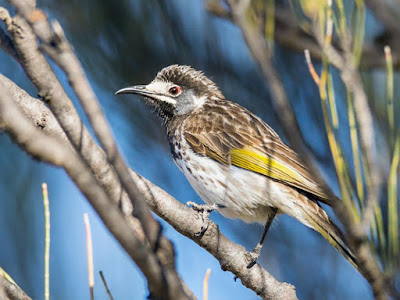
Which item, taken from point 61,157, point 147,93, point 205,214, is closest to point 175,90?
point 147,93

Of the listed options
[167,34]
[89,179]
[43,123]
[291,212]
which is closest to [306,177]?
[291,212]

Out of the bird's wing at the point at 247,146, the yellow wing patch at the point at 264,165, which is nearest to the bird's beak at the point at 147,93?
the bird's wing at the point at 247,146

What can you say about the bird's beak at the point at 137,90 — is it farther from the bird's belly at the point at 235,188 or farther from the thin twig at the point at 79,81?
the thin twig at the point at 79,81

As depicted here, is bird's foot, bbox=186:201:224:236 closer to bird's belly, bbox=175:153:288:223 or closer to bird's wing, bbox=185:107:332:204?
bird's belly, bbox=175:153:288:223

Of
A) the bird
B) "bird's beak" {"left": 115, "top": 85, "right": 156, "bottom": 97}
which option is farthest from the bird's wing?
"bird's beak" {"left": 115, "top": 85, "right": 156, "bottom": 97}

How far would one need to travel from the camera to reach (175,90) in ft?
14.4

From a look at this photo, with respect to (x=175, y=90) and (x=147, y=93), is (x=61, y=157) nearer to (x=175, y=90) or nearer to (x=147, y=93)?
(x=147, y=93)

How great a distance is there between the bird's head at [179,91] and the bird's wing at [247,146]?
22 cm

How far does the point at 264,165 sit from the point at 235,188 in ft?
0.76

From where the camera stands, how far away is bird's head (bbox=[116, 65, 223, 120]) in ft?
13.6

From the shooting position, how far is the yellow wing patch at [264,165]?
362 centimetres

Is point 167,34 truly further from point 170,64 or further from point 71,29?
point 71,29

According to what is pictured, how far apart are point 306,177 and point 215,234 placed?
1.04 metres

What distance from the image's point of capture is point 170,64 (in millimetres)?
4312
